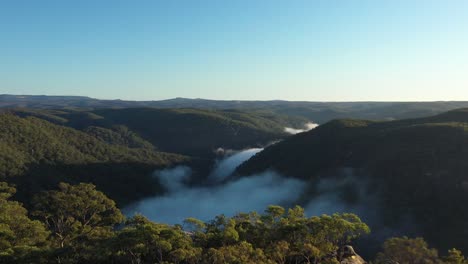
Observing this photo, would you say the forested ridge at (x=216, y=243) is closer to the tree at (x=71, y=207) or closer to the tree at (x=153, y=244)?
the tree at (x=153, y=244)

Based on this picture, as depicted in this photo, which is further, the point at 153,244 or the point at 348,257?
the point at 348,257

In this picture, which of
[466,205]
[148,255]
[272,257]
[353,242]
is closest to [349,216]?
[272,257]

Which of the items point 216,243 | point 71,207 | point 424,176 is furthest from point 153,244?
point 424,176

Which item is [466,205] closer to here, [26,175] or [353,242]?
[353,242]

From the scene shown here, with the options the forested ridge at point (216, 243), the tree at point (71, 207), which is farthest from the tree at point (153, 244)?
the tree at point (71, 207)

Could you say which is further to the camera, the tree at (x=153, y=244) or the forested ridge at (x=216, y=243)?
the forested ridge at (x=216, y=243)

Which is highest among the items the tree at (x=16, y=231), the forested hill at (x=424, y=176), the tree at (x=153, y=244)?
the tree at (x=153, y=244)

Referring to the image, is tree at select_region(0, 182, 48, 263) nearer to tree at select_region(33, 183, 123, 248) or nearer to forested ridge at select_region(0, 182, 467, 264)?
forested ridge at select_region(0, 182, 467, 264)

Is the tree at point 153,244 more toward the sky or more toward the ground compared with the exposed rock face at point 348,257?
more toward the sky

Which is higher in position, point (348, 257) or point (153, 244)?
point (153, 244)

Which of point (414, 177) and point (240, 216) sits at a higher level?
point (240, 216)

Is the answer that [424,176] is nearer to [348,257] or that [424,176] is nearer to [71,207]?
[348,257]
